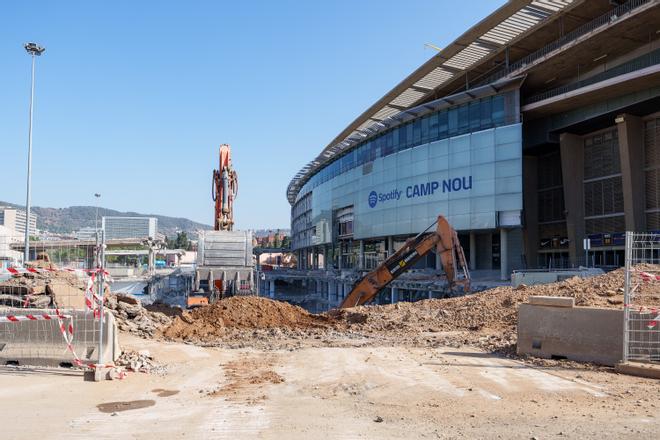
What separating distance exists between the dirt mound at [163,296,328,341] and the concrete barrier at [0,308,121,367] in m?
5.36

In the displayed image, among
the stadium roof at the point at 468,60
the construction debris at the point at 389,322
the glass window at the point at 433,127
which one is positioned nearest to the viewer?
the construction debris at the point at 389,322

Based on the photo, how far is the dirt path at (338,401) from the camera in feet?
19.8

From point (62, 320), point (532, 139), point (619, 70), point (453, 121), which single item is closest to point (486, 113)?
point (453, 121)

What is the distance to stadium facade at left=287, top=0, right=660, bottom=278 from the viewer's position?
3609cm

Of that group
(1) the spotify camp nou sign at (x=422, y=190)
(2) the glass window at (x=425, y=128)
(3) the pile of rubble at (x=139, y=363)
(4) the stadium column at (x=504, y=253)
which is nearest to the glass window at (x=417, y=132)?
(2) the glass window at (x=425, y=128)

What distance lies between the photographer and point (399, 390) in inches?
315

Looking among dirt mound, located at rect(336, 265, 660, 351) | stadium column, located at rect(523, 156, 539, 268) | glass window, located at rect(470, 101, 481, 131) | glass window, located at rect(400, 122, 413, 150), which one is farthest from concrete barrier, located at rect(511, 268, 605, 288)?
glass window, located at rect(400, 122, 413, 150)

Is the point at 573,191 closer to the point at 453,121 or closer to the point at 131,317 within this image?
the point at 453,121

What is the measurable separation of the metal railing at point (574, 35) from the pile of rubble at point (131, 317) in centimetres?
3329

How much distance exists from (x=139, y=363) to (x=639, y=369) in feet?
28.4

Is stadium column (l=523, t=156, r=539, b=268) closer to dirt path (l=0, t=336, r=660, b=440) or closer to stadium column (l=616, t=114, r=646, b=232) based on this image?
stadium column (l=616, t=114, r=646, b=232)

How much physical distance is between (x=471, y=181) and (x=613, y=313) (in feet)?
112

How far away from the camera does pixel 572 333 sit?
10.3 metres

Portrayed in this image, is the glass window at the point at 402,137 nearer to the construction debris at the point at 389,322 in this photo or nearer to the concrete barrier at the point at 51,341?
the construction debris at the point at 389,322
